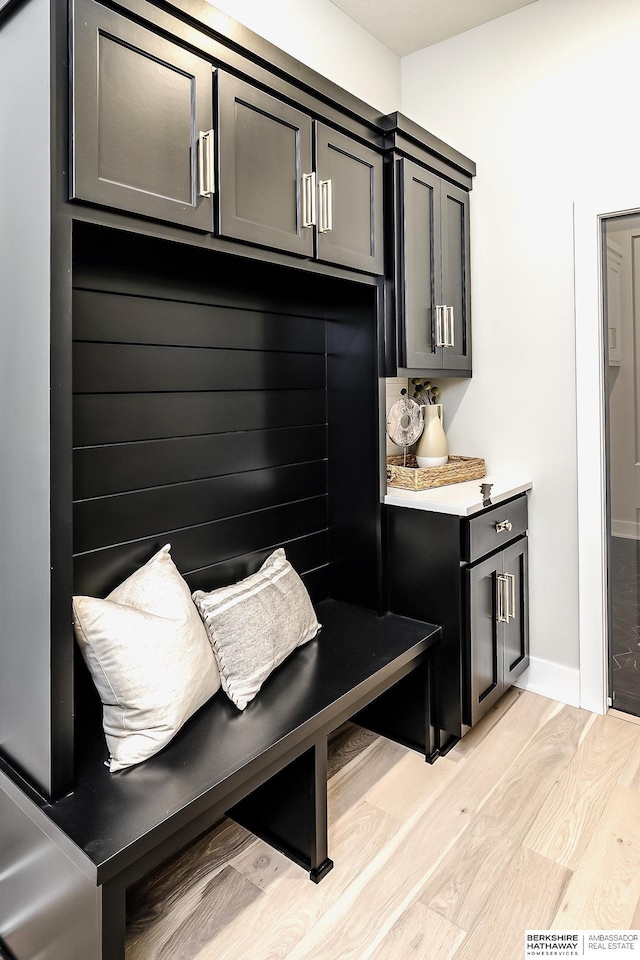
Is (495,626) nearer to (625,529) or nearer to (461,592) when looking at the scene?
(461,592)

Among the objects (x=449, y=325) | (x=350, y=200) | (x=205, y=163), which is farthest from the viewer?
(x=449, y=325)

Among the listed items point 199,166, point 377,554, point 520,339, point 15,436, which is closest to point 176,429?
point 15,436

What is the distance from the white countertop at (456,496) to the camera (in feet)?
7.12

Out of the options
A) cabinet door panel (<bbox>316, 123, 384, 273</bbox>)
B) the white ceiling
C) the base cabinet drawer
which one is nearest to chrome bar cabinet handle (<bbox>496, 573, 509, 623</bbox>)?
the base cabinet drawer

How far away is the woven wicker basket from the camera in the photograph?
243 centimetres

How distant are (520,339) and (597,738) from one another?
1628 mm

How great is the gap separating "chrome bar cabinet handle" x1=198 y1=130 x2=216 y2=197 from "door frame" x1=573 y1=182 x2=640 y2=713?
1.59 meters

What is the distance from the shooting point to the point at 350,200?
2049 mm

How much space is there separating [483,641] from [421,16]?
8.60 feet

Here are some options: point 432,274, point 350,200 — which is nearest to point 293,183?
point 350,200

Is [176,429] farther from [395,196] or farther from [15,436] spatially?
[395,196]

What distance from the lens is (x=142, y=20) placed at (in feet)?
4.61

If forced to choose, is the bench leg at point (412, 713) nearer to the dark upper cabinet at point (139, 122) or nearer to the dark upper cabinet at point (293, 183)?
the dark upper cabinet at point (293, 183)

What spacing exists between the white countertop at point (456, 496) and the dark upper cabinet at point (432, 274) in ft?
1.57
